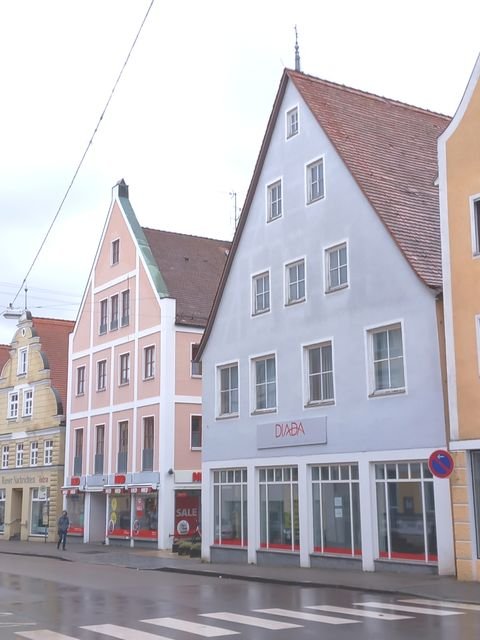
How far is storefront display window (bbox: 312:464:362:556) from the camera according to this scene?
2230 cm

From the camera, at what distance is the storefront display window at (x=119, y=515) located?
122ft

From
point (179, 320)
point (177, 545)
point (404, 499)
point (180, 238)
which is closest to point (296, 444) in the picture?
point (404, 499)

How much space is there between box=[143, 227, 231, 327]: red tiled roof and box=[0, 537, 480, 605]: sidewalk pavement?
33.6 ft

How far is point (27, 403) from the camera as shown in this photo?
46906 mm

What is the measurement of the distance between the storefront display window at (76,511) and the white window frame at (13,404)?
8.35m

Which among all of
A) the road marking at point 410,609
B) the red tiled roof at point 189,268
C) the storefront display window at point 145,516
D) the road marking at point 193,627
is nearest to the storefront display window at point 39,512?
the storefront display window at point 145,516

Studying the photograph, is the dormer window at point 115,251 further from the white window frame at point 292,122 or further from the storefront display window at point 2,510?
the storefront display window at point 2,510

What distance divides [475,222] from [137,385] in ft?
68.9

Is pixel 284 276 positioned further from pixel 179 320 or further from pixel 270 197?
pixel 179 320

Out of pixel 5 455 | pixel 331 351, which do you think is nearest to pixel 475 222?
pixel 331 351

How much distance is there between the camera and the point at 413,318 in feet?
69.1

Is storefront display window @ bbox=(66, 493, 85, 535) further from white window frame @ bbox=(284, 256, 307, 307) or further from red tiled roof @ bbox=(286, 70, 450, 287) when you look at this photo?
red tiled roof @ bbox=(286, 70, 450, 287)

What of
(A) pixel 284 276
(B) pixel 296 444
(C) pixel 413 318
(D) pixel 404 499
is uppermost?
(A) pixel 284 276

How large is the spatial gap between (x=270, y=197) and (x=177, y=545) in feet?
44.1
